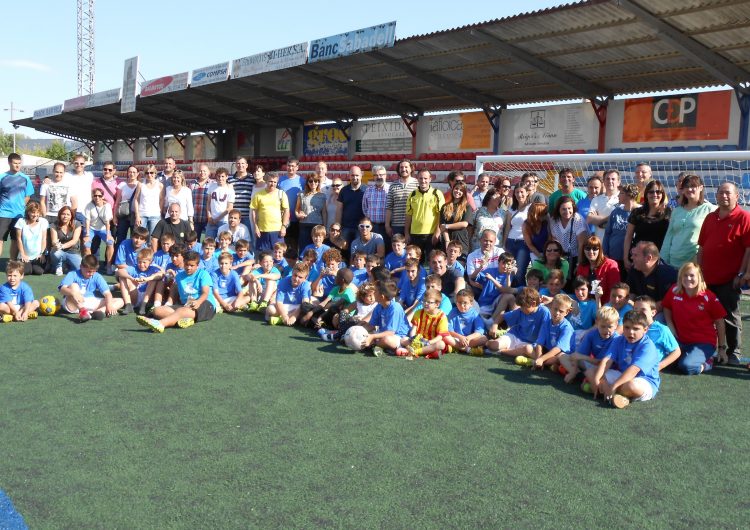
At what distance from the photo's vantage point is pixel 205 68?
25.2 meters

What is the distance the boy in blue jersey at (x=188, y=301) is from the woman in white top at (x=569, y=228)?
4.06 metres

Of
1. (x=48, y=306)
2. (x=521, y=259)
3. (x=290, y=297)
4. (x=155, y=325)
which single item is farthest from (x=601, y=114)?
(x=48, y=306)

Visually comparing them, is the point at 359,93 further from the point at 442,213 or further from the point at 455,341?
the point at 455,341

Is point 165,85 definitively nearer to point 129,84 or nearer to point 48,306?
point 129,84

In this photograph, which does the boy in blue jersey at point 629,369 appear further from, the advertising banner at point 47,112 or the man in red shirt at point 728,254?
the advertising banner at point 47,112

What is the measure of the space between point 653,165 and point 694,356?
15.7 feet

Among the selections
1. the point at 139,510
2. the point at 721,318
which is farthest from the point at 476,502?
the point at 721,318

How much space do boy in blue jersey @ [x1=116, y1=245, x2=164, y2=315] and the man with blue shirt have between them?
3208mm

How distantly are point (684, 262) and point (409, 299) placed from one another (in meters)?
2.83

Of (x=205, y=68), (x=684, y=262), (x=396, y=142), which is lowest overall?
(x=684, y=262)

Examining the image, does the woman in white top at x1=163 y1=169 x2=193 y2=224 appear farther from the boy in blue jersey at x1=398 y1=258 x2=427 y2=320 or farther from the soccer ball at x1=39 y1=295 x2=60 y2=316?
the boy in blue jersey at x1=398 y1=258 x2=427 y2=320

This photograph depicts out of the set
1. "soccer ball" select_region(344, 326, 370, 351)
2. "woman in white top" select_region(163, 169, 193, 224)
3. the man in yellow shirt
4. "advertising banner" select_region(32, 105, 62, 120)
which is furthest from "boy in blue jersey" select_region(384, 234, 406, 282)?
"advertising banner" select_region(32, 105, 62, 120)

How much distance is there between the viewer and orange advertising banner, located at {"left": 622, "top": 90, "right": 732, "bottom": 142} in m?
15.9

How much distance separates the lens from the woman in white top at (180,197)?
33.7ft
